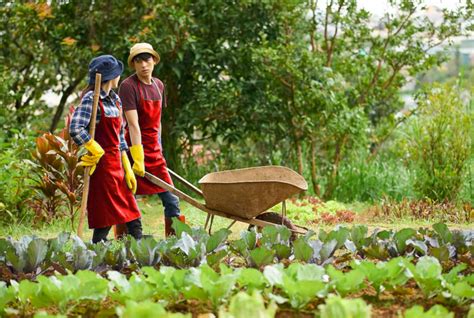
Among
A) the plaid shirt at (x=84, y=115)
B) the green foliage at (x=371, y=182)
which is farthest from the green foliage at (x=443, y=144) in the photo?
the plaid shirt at (x=84, y=115)

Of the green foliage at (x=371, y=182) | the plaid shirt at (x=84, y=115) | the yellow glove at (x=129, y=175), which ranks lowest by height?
the green foliage at (x=371, y=182)

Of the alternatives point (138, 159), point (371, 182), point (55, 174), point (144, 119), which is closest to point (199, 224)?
point (55, 174)

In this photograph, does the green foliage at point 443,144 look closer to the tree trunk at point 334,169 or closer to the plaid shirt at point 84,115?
the tree trunk at point 334,169

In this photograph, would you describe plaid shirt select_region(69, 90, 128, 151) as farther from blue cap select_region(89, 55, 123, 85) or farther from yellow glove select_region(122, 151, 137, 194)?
yellow glove select_region(122, 151, 137, 194)

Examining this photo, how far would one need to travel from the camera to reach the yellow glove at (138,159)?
6141 mm

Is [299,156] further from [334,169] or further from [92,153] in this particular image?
[92,153]

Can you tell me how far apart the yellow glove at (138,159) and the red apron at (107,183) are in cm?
25

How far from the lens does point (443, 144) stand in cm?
873

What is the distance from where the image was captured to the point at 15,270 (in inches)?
185

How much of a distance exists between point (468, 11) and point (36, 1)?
16.9ft

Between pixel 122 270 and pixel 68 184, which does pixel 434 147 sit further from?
pixel 122 270

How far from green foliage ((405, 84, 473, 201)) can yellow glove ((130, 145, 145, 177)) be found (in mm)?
3543

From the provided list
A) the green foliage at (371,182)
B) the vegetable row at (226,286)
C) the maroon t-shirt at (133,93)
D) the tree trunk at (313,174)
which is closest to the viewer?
the vegetable row at (226,286)

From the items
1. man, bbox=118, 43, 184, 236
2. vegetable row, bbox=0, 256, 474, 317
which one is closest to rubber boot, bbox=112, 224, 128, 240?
man, bbox=118, 43, 184, 236
